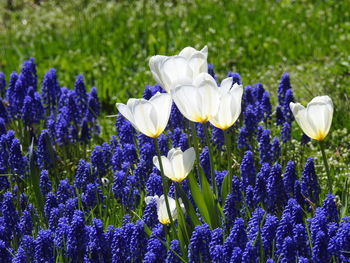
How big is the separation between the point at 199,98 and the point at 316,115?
1.85 feet

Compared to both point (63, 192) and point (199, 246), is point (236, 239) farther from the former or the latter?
point (63, 192)

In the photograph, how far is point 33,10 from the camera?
11.0 m

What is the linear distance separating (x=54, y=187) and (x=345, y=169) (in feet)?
6.24

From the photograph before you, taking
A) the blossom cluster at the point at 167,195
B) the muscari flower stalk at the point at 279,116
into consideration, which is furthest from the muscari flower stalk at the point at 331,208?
the muscari flower stalk at the point at 279,116

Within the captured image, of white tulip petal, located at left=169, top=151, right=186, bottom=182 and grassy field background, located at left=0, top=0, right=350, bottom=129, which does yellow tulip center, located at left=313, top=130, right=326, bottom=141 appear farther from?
grassy field background, located at left=0, top=0, right=350, bottom=129

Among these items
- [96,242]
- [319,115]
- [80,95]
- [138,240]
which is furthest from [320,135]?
[80,95]

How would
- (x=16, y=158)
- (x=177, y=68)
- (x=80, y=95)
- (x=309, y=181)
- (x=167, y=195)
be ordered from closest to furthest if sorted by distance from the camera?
(x=177, y=68), (x=167, y=195), (x=309, y=181), (x=16, y=158), (x=80, y=95)

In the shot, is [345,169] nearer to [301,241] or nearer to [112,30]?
[301,241]

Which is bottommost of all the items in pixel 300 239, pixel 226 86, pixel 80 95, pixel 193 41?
pixel 300 239

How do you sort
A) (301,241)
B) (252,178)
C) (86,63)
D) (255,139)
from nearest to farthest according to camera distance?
(301,241), (252,178), (255,139), (86,63)

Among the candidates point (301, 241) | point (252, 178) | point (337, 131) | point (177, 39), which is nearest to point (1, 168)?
point (252, 178)

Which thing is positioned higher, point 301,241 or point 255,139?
point 255,139

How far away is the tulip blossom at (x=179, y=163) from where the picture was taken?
301cm

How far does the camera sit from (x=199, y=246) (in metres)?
2.69
